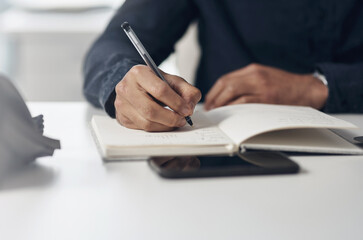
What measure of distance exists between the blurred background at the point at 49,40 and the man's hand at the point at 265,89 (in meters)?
1.76

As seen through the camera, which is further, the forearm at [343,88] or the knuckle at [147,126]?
the forearm at [343,88]

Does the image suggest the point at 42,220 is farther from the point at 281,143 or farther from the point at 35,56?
the point at 35,56

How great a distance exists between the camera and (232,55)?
4.51 ft

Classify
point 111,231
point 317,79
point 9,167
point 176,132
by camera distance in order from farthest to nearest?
1. point 317,79
2. point 176,132
3. point 9,167
4. point 111,231

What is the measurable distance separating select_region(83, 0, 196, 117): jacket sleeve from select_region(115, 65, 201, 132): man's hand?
0.34ft

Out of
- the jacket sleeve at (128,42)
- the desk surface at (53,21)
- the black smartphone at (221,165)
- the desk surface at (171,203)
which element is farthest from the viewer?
the desk surface at (53,21)

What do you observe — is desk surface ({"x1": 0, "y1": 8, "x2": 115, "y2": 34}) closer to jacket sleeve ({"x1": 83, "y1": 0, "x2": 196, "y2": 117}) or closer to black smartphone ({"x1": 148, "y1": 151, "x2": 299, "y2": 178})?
jacket sleeve ({"x1": 83, "y1": 0, "x2": 196, "y2": 117})

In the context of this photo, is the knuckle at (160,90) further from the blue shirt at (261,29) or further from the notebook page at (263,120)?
the blue shirt at (261,29)

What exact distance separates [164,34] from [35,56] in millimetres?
1760

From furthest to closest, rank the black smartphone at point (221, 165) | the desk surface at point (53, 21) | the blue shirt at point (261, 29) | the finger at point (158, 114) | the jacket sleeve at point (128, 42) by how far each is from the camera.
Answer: the desk surface at point (53, 21)
the blue shirt at point (261, 29)
the jacket sleeve at point (128, 42)
the finger at point (158, 114)
the black smartphone at point (221, 165)

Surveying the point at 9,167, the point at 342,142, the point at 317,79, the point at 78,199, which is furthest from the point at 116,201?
the point at 317,79

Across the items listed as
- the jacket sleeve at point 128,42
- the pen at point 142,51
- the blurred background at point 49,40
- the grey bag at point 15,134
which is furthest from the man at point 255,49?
the blurred background at point 49,40

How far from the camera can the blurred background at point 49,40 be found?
8.79ft

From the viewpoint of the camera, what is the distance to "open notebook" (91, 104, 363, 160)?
24.7 inches
